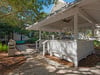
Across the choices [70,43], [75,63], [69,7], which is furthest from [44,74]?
[69,7]

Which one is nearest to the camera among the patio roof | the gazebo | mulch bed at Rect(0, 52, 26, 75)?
the patio roof

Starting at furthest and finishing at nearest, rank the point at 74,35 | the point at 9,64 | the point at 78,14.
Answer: the point at 9,64 < the point at 78,14 < the point at 74,35

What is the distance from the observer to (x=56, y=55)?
10312 millimetres

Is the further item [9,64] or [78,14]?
[9,64]

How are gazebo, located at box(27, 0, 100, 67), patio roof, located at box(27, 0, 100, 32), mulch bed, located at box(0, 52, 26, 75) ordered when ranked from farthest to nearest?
mulch bed, located at box(0, 52, 26, 75), gazebo, located at box(27, 0, 100, 67), patio roof, located at box(27, 0, 100, 32)

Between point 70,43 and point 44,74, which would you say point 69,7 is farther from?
point 44,74

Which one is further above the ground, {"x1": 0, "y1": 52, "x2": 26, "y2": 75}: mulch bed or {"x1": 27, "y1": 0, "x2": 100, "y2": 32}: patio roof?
{"x1": 27, "y1": 0, "x2": 100, "y2": 32}: patio roof

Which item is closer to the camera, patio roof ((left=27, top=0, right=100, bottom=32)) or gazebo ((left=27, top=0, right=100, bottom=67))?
patio roof ((left=27, top=0, right=100, bottom=32))

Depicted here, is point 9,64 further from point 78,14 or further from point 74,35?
point 78,14

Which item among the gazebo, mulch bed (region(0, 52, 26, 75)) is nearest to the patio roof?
the gazebo

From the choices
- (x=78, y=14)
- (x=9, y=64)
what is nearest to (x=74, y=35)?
(x=78, y=14)

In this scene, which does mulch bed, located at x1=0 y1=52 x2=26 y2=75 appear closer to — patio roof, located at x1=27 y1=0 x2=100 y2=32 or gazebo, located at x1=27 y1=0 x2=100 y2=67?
gazebo, located at x1=27 y1=0 x2=100 y2=67

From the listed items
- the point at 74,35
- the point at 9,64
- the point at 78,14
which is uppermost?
the point at 78,14

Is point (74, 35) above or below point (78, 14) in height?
below
